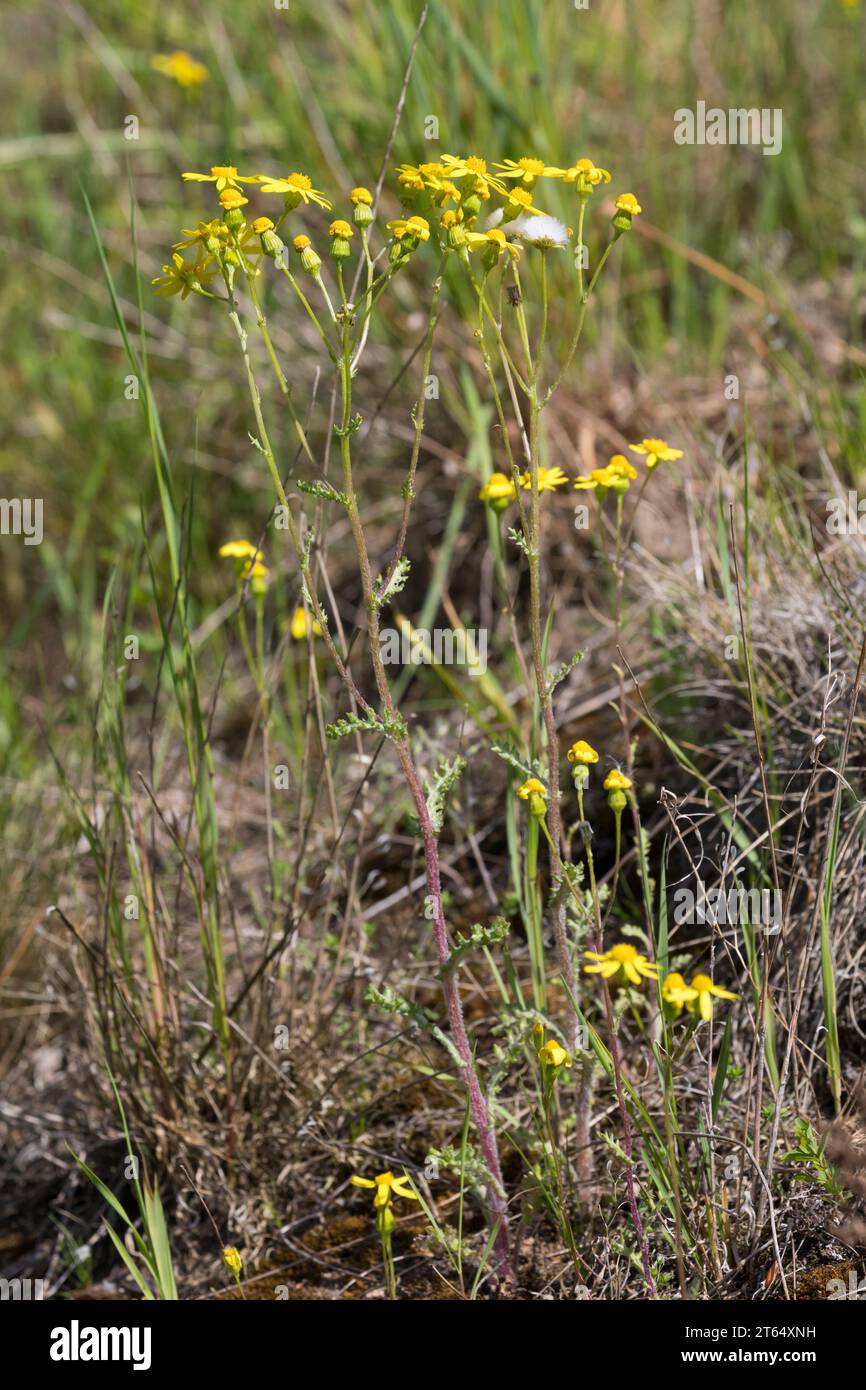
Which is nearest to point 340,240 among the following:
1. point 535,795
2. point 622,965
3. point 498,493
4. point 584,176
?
point 584,176

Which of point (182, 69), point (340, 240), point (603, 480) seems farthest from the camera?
point (182, 69)

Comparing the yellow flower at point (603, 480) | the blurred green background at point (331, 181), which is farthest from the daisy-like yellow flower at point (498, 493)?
the blurred green background at point (331, 181)

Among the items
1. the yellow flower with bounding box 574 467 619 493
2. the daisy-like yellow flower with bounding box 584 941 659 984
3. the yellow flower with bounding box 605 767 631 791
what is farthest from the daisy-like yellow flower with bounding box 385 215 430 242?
the daisy-like yellow flower with bounding box 584 941 659 984

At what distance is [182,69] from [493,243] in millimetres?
2497

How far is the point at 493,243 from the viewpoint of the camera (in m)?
1.34

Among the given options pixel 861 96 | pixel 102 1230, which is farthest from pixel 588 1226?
pixel 861 96

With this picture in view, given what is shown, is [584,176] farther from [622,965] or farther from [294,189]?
[622,965]

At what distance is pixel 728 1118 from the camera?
1606 mm

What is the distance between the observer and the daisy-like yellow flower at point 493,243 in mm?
1320

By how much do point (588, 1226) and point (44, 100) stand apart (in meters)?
4.23

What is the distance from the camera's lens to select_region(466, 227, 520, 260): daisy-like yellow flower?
4.33 ft

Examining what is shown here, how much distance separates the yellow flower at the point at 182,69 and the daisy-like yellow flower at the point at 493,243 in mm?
2451

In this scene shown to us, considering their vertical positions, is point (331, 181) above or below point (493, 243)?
above
